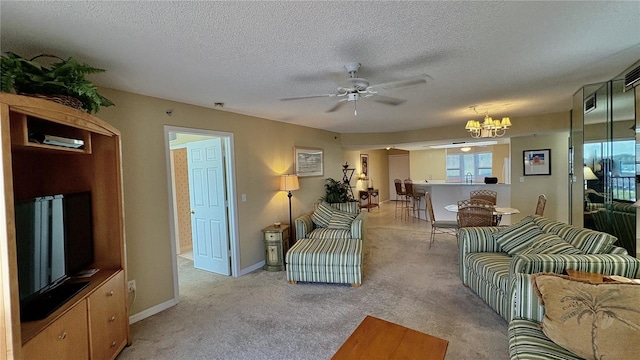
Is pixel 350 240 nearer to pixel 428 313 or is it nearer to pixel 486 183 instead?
pixel 428 313

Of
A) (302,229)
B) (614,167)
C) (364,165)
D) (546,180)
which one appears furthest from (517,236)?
(364,165)

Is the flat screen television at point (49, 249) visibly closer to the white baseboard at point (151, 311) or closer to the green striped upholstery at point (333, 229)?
the white baseboard at point (151, 311)

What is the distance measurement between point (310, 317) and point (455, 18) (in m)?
2.79

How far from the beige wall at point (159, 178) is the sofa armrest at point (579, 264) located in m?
3.36

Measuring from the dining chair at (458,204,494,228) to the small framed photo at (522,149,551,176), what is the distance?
111 inches

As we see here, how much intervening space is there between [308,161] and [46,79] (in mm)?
4036

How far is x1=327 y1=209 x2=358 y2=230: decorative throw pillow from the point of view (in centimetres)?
427

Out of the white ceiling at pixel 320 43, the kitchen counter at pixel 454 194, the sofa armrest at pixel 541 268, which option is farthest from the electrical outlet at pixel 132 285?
the kitchen counter at pixel 454 194

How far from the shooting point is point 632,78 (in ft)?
8.07

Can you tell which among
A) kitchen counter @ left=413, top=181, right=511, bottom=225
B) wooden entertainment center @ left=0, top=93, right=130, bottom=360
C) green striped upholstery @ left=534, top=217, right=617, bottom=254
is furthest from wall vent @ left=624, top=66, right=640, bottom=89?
wooden entertainment center @ left=0, top=93, right=130, bottom=360

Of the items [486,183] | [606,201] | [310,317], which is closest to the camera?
[310,317]

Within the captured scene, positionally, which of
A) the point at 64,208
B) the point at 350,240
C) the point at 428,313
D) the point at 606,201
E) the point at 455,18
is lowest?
the point at 428,313

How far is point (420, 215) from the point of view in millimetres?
7867

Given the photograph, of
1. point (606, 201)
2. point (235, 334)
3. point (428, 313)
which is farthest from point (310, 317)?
point (606, 201)
